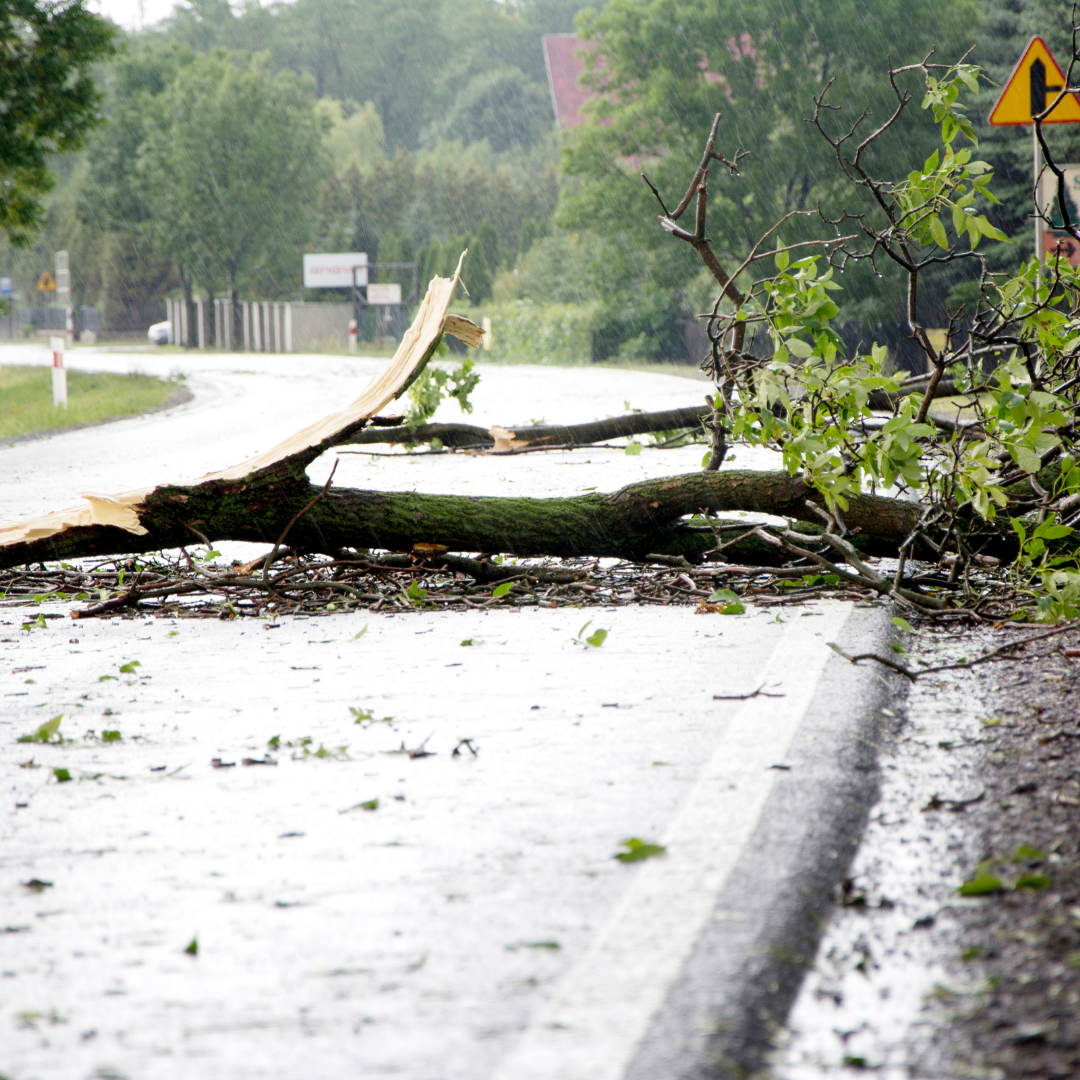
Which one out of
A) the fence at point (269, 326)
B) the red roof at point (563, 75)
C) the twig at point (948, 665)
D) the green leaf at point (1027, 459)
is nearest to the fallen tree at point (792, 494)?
the green leaf at point (1027, 459)

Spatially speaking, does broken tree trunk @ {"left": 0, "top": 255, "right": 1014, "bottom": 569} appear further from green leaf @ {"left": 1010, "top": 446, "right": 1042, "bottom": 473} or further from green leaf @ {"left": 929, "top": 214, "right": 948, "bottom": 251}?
green leaf @ {"left": 929, "top": 214, "right": 948, "bottom": 251}

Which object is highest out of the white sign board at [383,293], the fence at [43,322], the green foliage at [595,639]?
the fence at [43,322]

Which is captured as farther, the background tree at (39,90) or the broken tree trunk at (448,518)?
the background tree at (39,90)

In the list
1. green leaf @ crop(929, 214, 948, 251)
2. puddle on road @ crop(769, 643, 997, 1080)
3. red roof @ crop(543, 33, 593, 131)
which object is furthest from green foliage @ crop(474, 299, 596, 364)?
puddle on road @ crop(769, 643, 997, 1080)

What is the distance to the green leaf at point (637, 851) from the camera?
8.78 feet

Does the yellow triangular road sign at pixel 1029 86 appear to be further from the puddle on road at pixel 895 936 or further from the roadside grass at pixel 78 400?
the roadside grass at pixel 78 400

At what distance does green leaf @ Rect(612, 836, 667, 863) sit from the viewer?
8.78 feet

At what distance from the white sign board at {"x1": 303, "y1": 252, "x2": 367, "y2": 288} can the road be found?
186 ft

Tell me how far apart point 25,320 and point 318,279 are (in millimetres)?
48747

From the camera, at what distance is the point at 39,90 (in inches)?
743

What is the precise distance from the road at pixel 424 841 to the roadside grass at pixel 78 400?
14196mm

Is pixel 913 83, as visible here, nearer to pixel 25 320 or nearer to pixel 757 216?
pixel 757 216

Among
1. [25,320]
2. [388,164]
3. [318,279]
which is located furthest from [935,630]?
[25,320]

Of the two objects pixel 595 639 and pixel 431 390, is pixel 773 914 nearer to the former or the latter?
pixel 595 639
